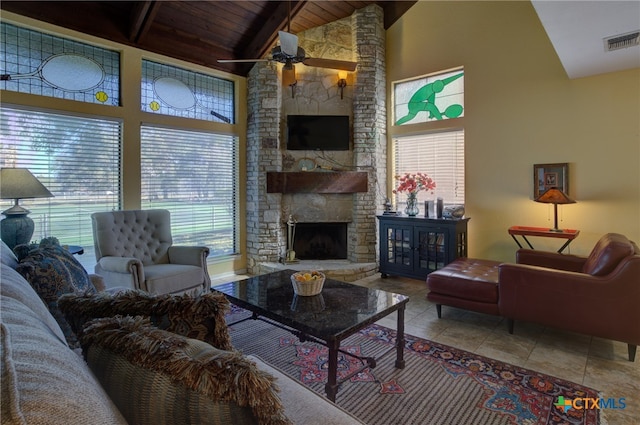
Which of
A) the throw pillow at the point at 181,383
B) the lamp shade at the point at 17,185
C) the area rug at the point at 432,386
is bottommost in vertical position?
the area rug at the point at 432,386

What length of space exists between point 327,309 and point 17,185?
2.68 metres

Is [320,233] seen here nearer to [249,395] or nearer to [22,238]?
[22,238]

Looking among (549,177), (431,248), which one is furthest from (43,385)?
(549,177)

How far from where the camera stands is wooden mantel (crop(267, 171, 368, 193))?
16.3 feet

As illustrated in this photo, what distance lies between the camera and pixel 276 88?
16.3 feet

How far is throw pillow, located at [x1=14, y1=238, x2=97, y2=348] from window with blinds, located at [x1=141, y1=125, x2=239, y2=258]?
2467 mm

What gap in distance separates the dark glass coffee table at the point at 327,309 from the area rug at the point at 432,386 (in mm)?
157

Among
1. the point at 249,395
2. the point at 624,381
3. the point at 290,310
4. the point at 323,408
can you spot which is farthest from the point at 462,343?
the point at 249,395

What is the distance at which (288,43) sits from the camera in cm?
315

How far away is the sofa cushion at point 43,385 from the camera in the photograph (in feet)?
1.66

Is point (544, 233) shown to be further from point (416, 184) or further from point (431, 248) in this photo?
point (416, 184)

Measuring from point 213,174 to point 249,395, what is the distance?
4.59m

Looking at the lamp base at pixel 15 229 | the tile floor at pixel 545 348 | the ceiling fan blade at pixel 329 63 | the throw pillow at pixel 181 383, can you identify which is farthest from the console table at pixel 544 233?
the lamp base at pixel 15 229

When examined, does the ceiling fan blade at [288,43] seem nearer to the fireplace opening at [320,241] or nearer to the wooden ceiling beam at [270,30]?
the wooden ceiling beam at [270,30]
